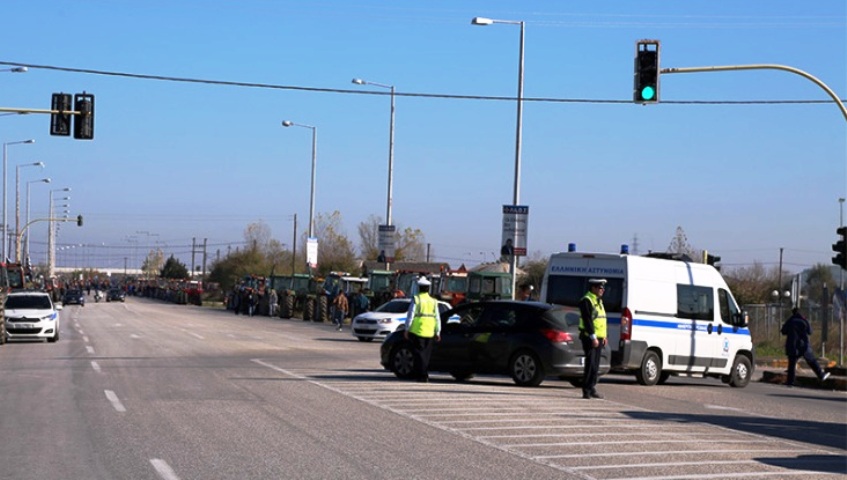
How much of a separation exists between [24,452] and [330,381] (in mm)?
9183

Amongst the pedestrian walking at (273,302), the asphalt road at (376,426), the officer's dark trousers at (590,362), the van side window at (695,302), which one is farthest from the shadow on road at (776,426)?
the pedestrian walking at (273,302)

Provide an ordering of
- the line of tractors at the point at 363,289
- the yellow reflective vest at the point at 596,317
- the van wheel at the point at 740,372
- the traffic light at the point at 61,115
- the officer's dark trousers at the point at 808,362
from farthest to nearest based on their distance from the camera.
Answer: the line of tractors at the point at 363,289
the traffic light at the point at 61,115
the officer's dark trousers at the point at 808,362
the van wheel at the point at 740,372
the yellow reflective vest at the point at 596,317

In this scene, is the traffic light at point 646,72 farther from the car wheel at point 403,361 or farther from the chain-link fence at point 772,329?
the chain-link fence at point 772,329

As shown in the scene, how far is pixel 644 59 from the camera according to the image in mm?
23781

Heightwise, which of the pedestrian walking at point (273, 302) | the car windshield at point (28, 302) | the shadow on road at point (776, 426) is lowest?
the pedestrian walking at point (273, 302)

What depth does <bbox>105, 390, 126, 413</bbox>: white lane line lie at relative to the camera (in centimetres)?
1627

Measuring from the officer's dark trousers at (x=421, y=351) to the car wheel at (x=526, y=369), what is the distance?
58.1 inches

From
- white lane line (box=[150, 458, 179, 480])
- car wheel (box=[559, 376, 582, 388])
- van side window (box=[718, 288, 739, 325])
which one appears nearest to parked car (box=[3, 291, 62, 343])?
car wheel (box=[559, 376, 582, 388])

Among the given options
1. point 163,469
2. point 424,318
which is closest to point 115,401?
point 424,318

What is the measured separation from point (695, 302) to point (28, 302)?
20809 millimetres

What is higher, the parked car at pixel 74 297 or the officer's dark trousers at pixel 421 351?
the officer's dark trousers at pixel 421 351

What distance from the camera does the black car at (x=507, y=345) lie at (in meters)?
21.1

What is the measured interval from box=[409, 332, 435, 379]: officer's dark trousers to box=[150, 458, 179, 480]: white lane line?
31.9 ft

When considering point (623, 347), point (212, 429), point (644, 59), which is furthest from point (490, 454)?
point (644, 59)
